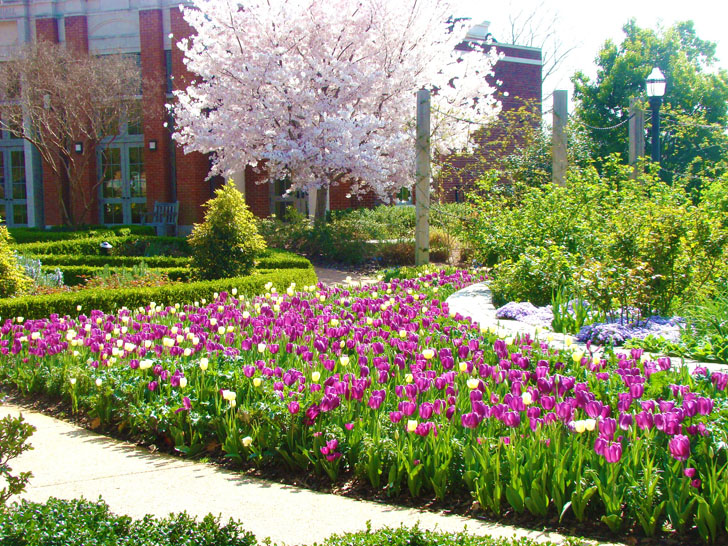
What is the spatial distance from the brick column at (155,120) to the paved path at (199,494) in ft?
57.4

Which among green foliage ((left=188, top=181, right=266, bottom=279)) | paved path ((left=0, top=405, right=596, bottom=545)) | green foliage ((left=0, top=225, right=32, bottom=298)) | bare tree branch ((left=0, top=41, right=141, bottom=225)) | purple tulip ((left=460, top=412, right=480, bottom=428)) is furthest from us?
bare tree branch ((left=0, top=41, right=141, bottom=225))

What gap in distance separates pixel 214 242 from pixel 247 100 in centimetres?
625

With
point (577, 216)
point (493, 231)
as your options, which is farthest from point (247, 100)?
point (577, 216)

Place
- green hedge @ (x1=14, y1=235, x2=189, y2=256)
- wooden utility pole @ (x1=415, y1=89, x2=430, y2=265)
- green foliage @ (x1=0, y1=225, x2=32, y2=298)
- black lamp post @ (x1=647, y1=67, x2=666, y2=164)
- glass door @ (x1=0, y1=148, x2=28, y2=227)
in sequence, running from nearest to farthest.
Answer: green foliage @ (x1=0, y1=225, x2=32, y2=298) → wooden utility pole @ (x1=415, y1=89, x2=430, y2=265) → black lamp post @ (x1=647, y1=67, x2=666, y2=164) → green hedge @ (x1=14, y1=235, x2=189, y2=256) → glass door @ (x1=0, y1=148, x2=28, y2=227)

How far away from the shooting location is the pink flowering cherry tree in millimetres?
14516

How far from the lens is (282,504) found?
10.9ft

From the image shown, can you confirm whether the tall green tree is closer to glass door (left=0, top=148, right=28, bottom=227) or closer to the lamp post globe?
the lamp post globe

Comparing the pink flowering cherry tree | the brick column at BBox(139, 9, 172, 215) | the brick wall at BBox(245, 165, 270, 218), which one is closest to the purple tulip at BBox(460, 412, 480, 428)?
the pink flowering cherry tree

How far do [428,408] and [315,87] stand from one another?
12555mm

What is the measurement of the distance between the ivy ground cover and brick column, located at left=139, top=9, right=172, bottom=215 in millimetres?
15504

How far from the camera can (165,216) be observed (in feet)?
67.9

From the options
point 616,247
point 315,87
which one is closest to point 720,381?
point 616,247

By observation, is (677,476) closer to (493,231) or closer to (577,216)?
(577,216)

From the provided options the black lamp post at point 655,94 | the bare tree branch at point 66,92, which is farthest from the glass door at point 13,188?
the black lamp post at point 655,94
